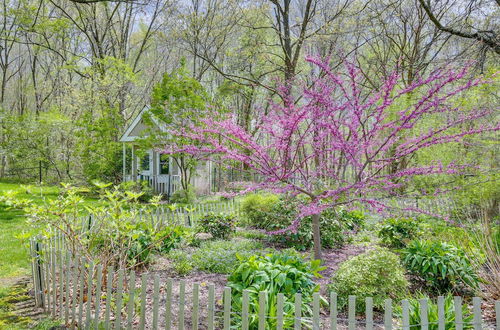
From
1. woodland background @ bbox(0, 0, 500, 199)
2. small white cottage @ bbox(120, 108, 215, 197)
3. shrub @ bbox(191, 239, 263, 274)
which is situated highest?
woodland background @ bbox(0, 0, 500, 199)

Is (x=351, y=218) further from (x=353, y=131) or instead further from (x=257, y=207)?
(x=353, y=131)

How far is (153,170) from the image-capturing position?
59.1 ft

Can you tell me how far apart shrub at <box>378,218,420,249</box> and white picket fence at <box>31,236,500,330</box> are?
2866mm

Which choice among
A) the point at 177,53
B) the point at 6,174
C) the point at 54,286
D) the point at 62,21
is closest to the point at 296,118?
the point at 54,286

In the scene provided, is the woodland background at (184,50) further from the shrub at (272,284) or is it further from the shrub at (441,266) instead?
the shrub at (272,284)

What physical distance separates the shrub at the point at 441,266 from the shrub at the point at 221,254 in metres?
2.25

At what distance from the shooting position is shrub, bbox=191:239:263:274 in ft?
17.7

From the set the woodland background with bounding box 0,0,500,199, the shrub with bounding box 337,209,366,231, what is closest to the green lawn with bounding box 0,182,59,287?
the shrub with bounding box 337,209,366,231

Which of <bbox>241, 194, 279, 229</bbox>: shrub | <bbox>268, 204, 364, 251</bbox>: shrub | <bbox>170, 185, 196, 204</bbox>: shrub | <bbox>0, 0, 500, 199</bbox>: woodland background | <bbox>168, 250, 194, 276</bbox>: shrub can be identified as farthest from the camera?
<bbox>170, 185, 196, 204</bbox>: shrub

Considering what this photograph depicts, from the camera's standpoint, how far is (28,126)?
1892 centimetres

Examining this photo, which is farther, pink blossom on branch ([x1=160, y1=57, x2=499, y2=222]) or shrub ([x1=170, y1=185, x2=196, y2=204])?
shrub ([x1=170, y1=185, x2=196, y2=204])

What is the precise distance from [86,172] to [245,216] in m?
10.1

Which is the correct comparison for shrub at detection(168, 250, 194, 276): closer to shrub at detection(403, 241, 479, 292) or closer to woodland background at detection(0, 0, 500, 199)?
shrub at detection(403, 241, 479, 292)

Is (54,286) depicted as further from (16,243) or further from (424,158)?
(424,158)
